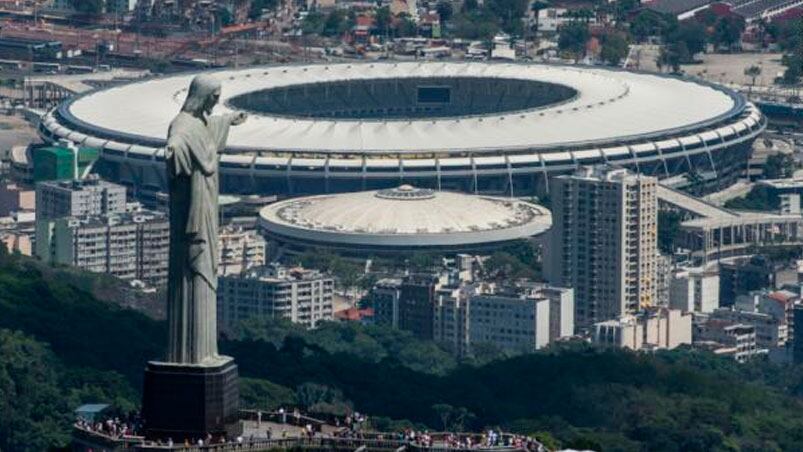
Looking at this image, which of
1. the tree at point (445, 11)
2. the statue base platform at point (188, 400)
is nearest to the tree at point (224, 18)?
the tree at point (445, 11)

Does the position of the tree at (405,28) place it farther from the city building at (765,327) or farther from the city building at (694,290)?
the city building at (765,327)

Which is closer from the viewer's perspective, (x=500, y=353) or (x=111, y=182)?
(x=500, y=353)

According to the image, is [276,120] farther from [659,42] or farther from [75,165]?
[659,42]

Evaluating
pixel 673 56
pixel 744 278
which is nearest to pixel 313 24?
pixel 673 56

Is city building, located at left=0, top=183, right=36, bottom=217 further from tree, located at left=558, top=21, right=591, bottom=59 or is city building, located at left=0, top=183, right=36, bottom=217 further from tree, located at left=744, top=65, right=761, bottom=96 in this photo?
tree, located at left=558, top=21, right=591, bottom=59

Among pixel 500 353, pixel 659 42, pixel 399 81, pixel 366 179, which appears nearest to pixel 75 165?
pixel 366 179

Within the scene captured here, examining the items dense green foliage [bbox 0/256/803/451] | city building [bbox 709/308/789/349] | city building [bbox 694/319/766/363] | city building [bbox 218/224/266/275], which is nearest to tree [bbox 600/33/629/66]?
city building [bbox 218/224/266/275]

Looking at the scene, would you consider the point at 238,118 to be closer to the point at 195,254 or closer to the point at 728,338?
the point at 195,254
